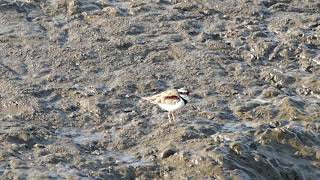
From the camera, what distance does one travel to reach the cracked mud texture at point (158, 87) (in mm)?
7328

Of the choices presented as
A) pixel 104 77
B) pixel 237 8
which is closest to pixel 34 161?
pixel 104 77

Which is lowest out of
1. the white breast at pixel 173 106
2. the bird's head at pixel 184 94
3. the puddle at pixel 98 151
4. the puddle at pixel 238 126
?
the puddle at pixel 238 126

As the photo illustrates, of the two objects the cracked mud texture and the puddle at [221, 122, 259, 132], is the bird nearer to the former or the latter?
the cracked mud texture

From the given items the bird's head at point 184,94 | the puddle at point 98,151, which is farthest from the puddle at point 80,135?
the bird's head at point 184,94

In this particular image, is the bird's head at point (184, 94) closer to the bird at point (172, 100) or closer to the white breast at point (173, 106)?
the bird at point (172, 100)

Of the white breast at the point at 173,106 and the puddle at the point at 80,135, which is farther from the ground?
the white breast at the point at 173,106

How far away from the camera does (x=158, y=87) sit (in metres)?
9.18

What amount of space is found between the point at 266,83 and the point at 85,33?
9.65 ft

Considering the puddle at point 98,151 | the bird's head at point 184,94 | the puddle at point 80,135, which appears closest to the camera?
the puddle at point 98,151

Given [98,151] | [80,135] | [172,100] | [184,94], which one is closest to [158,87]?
[184,94]

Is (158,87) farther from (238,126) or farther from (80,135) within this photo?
(80,135)

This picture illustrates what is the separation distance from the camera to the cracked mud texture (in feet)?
24.0

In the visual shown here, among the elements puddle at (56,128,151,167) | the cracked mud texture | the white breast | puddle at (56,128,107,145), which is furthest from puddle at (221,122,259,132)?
puddle at (56,128,107,145)

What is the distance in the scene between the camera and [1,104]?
8438 mm
